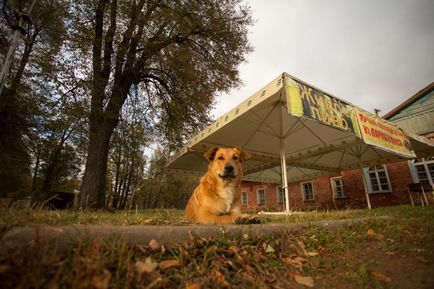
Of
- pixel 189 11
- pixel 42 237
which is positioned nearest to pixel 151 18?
pixel 189 11

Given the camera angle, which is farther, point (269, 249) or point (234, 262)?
point (269, 249)

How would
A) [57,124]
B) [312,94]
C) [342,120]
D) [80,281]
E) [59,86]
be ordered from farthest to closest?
[57,124] → [59,86] → [342,120] → [312,94] → [80,281]

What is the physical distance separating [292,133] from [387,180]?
35.7ft

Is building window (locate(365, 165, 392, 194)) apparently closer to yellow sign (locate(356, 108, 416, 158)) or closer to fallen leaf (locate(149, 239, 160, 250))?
yellow sign (locate(356, 108, 416, 158))

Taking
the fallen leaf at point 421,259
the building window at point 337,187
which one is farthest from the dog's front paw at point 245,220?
the building window at point 337,187

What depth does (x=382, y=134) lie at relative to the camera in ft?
27.0

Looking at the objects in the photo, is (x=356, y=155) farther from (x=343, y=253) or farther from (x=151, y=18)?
(x=151, y=18)

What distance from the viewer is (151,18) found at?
8758mm

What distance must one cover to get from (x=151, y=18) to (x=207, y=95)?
4.13m

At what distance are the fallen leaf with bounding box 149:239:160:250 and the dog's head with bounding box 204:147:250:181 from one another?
7.19 ft

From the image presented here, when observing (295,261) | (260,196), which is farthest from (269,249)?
(260,196)

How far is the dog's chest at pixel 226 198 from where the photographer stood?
3.79m

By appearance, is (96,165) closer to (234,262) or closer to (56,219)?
(56,219)

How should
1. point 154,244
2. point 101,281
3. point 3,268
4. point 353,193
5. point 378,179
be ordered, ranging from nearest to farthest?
point 3,268, point 101,281, point 154,244, point 378,179, point 353,193
